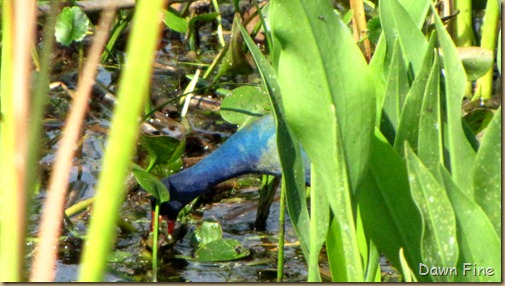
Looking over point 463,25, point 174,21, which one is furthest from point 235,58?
point 463,25

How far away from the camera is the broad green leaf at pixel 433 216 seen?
0.94m

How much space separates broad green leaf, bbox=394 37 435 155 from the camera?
1.05m

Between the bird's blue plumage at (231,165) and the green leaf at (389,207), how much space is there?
0.86 meters

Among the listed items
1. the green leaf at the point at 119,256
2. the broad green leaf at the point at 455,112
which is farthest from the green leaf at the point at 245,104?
the broad green leaf at the point at 455,112

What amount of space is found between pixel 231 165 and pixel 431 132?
1.13 metres

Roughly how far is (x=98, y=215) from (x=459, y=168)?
29.8 inches

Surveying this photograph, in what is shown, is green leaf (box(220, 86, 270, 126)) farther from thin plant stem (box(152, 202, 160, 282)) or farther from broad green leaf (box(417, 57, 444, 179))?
broad green leaf (box(417, 57, 444, 179))

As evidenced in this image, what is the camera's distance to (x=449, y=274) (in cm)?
99

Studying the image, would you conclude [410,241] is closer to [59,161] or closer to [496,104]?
[59,161]

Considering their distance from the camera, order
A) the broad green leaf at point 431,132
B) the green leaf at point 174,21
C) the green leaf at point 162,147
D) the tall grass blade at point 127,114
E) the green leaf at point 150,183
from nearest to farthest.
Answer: the tall grass blade at point 127,114, the broad green leaf at point 431,132, the green leaf at point 150,183, the green leaf at point 162,147, the green leaf at point 174,21

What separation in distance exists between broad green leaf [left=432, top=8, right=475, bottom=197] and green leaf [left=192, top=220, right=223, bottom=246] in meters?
0.93

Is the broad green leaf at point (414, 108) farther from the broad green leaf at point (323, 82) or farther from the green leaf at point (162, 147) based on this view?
the green leaf at point (162, 147)

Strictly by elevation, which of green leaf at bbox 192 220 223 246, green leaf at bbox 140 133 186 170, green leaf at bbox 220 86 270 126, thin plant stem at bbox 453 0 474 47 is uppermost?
thin plant stem at bbox 453 0 474 47

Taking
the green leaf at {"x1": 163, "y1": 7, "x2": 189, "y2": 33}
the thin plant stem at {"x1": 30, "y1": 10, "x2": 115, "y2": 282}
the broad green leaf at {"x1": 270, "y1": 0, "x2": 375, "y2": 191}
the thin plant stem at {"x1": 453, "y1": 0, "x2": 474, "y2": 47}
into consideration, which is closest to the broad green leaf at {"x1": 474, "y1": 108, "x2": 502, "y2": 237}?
the broad green leaf at {"x1": 270, "y1": 0, "x2": 375, "y2": 191}
